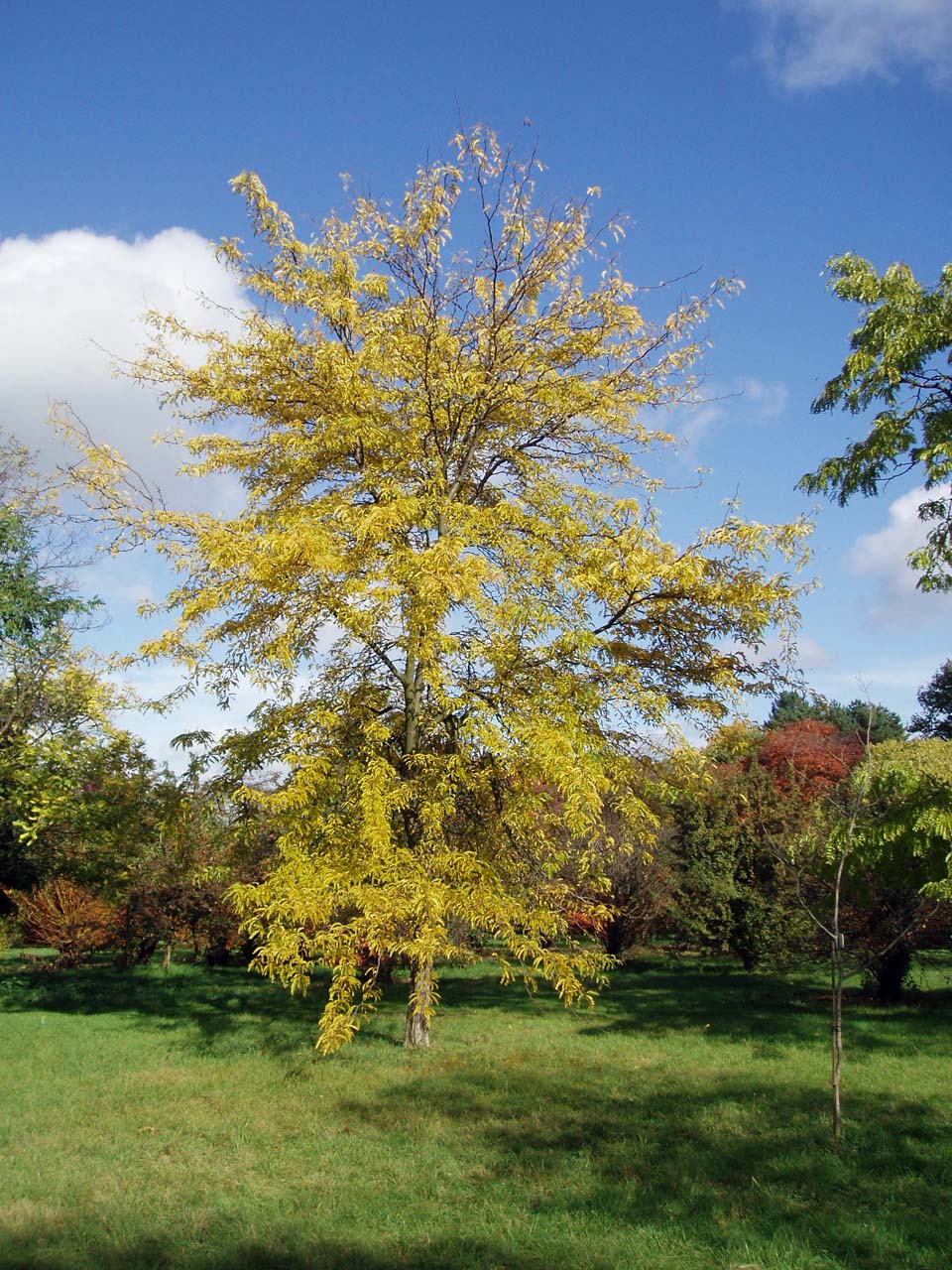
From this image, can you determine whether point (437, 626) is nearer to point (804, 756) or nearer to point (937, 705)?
point (804, 756)

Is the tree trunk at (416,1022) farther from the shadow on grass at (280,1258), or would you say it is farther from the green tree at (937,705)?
the green tree at (937,705)

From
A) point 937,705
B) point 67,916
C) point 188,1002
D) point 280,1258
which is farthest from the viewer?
point 937,705

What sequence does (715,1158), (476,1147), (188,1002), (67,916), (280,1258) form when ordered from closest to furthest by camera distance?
(280,1258)
(715,1158)
(476,1147)
(188,1002)
(67,916)

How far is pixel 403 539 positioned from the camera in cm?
986

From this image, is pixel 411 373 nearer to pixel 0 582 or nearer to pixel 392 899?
pixel 392 899

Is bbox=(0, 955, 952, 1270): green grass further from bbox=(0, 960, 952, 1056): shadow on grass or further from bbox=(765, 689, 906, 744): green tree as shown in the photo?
bbox=(765, 689, 906, 744): green tree

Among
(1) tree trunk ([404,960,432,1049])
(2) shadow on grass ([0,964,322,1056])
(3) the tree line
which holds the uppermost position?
(3) the tree line

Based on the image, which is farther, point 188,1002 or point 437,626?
point 188,1002

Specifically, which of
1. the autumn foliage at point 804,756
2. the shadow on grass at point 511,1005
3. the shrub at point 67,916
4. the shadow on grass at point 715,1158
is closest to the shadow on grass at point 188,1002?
the shadow on grass at point 511,1005

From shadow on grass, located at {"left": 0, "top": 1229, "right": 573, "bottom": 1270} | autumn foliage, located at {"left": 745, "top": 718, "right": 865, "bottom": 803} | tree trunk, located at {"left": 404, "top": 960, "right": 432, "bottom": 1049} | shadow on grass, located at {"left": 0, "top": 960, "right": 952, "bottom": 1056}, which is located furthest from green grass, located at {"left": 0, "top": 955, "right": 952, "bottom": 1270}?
autumn foliage, located at {"left": 745, "top": 718, "right": 865, "bottom": 803}

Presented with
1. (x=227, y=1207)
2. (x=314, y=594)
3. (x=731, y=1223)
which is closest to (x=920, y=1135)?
(x=731, y=1223)

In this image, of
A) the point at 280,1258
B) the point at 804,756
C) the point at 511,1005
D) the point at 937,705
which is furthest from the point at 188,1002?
the point at 937,705

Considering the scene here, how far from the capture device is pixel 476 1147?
708 cm

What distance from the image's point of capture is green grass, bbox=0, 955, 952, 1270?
5.06m
